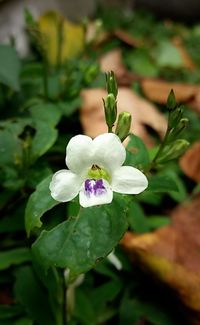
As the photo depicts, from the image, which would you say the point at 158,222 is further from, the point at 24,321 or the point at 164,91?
the point at 164,91

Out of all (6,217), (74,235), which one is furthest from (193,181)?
(74,235)

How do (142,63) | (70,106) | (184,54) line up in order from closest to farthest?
(70,106), (142,63), (184,54)

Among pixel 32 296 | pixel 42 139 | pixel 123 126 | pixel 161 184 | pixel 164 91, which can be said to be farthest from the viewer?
pixel 164 91

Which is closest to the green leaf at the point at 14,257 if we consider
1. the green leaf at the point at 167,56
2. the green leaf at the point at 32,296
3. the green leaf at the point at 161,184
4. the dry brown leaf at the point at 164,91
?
the green leaf at the point at 32,296

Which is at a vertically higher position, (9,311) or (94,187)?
(94,187)

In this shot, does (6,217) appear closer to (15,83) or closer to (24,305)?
(24,305)

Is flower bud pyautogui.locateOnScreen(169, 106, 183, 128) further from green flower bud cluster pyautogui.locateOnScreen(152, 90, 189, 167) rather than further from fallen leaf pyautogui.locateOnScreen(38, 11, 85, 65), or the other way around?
fallen leaf pyautogui.locateOnScreen(38, 11, 85, 65)

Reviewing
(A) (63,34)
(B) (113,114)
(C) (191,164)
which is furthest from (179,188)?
(A) (63,34)
